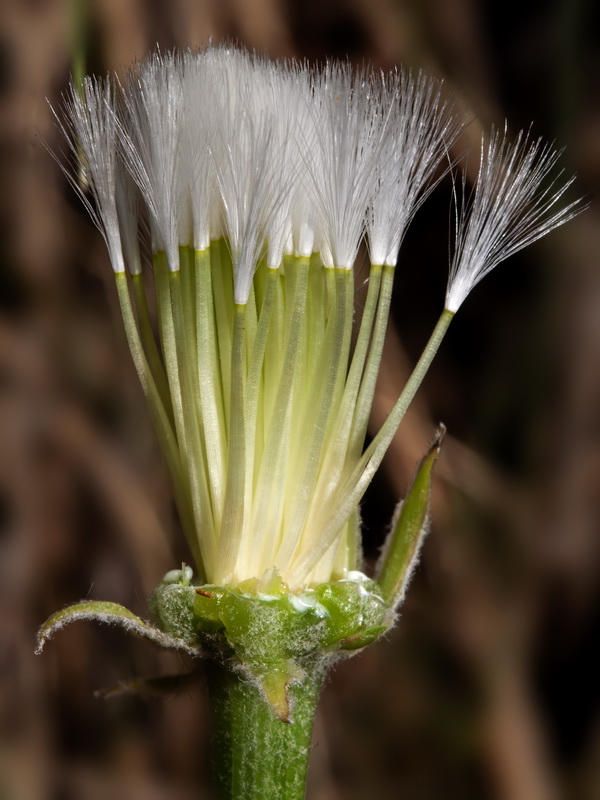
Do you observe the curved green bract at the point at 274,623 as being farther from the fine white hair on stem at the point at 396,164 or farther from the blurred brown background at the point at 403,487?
the blurred brown background at the point at 403,487

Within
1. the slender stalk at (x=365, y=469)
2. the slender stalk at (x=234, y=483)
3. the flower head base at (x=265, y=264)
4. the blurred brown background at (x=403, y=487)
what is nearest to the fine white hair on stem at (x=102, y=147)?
the flower head base at (x=265, y=264)

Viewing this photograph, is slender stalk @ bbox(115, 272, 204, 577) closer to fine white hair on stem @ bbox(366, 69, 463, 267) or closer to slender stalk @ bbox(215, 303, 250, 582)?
slender stalk @ bbox(215, 303, 250, 582)

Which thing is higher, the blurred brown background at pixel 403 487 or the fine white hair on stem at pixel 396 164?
the fine white hair on stem at pixel 396 164

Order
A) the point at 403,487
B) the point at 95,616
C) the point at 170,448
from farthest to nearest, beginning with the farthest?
the point at 403,487 → the point at 170,448 → the point at 95,616

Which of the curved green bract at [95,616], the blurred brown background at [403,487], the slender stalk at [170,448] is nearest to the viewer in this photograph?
the curved green bract at [95,616]

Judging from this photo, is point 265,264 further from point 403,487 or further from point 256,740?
point 403,487

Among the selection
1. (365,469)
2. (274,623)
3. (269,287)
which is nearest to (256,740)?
(274,623)
